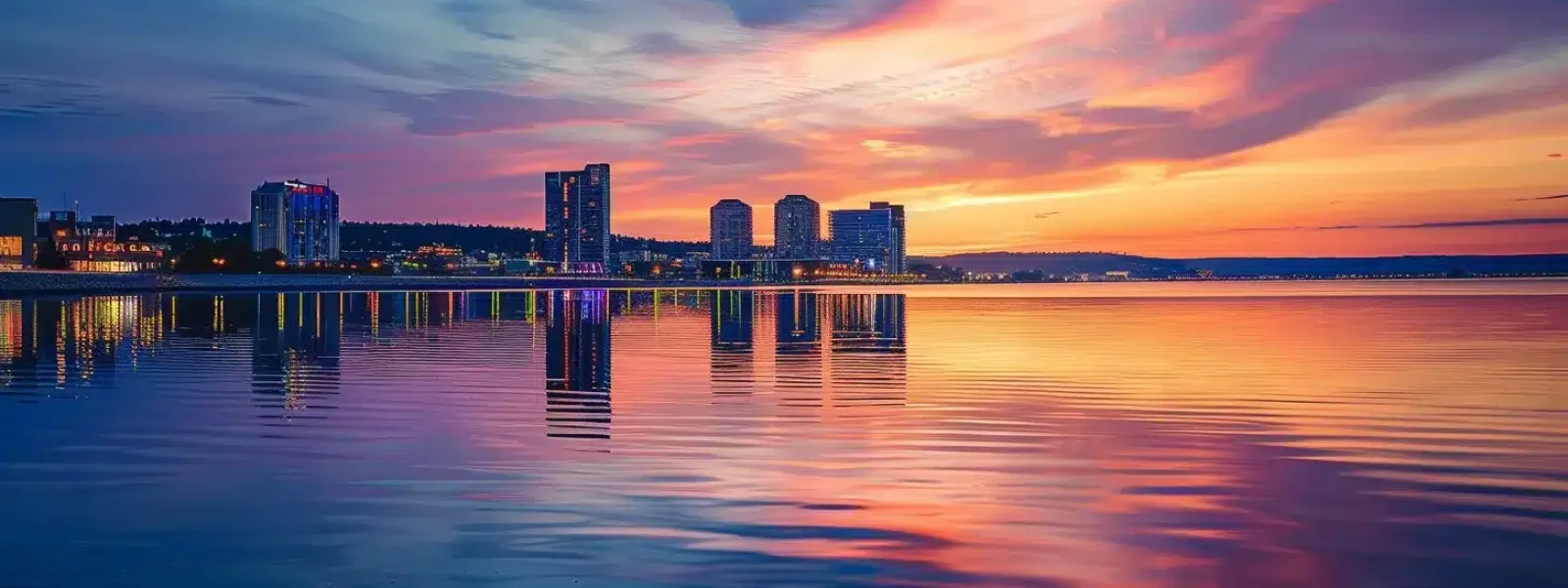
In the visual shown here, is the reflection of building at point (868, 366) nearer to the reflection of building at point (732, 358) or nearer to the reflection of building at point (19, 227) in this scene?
the reflection of building at point (732, 358)

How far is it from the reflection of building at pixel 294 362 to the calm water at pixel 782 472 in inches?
9.4

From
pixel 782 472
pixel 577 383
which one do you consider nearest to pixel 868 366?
pixel 577 383

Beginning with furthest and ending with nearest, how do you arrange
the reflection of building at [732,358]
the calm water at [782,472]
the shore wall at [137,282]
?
the shore wall at [137,282]
the reflection of building at [732,358]
the calm water at [782,472]

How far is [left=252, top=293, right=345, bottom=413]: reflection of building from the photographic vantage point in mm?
23828

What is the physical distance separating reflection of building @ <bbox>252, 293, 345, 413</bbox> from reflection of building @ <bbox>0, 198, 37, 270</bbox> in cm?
14296

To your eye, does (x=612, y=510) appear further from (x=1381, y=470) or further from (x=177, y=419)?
(x=177, y=419)

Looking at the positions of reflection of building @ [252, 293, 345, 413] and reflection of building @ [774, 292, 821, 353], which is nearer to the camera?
reflection of building @ [252, 293, 345, 413]

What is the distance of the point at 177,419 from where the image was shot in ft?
65.0

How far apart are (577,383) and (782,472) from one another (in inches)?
503

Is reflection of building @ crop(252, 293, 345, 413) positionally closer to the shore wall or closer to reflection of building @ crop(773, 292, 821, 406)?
reflection of building @ crop(773, 292, 821, 406)

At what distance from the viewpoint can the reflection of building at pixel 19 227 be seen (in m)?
174

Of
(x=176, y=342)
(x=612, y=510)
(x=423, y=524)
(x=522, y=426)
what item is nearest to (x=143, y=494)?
(x=423, y=524)

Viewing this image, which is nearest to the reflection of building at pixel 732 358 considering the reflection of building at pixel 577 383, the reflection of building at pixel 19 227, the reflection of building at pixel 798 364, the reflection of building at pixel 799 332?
the reflection of building at pixel 798 364

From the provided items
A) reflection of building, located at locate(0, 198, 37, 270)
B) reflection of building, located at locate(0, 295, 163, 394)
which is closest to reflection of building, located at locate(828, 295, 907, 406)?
reflection of building, located at locate(0, 295, 163, 394)
